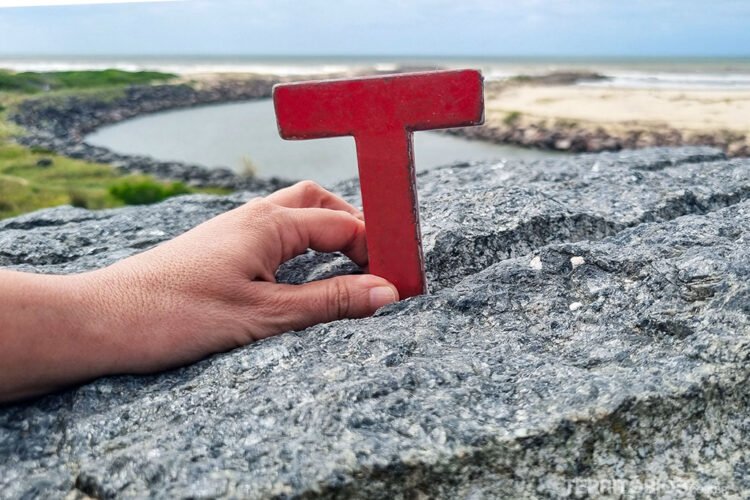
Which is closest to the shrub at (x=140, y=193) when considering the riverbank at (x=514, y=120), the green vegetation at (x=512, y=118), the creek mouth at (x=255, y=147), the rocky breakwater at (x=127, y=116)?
the riverbank at (x=514, y=120)

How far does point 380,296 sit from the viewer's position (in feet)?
7.25

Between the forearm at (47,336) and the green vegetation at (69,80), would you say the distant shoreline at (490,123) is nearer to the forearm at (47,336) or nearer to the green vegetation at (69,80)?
the green vegetation at (69,80)

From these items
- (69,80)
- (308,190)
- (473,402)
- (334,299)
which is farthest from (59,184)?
(69,80)

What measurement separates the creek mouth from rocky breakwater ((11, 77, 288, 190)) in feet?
2.94

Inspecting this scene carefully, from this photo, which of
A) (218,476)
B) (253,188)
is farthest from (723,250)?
(253,188)

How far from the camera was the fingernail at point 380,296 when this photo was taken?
7.24 ft

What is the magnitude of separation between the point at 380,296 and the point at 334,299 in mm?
159

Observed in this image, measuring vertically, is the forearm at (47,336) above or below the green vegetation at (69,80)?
below

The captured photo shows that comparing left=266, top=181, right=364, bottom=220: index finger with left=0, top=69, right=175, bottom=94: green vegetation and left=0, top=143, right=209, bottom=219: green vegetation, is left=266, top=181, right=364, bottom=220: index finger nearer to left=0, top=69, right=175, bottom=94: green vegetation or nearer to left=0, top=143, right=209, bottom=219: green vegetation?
left=0, top=143, right=209, bottom=219: green vegetation

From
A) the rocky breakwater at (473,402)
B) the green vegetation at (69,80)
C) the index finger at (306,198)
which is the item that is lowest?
the rocky breakwater at (473,402)

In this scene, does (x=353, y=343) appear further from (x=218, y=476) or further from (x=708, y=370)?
(x=708, y=370)

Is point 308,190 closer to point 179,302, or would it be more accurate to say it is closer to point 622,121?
point 179,302

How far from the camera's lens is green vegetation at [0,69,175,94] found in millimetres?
39438

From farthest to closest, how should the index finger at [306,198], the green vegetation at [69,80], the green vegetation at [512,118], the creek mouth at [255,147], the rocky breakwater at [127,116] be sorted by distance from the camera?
1. the green vegetation at [69,80]
2. the green vegetation at [512,118]
3. the creek mouth at [255,147]
4. the rocky breakwater at [127,116]
5. the index finger at [306,198]
